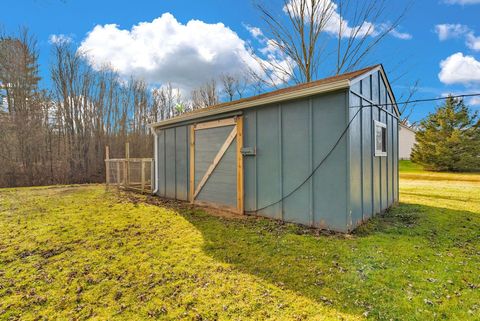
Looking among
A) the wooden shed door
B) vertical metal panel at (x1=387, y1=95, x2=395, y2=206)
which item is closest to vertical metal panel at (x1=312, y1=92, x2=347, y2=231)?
the wooden shed door

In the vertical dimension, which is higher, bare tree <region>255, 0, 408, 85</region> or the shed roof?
bare tree <region>255, 0, 408, 85</region>

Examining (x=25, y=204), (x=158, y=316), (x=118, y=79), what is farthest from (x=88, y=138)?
(x=158, y=316)

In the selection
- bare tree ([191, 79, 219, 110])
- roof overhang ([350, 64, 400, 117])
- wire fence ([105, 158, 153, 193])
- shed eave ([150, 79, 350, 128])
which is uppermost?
bare tree ([191, 79, 219, 110])

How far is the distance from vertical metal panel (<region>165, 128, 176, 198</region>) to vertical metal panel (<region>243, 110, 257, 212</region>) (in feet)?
10.3

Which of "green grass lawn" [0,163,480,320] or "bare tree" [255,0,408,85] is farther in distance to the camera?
"bare tree" [255,0,408,85]

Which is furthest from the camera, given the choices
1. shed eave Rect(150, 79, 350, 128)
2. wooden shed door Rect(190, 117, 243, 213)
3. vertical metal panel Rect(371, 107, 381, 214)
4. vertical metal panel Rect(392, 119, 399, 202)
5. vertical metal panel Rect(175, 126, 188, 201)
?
vertical metal panel Rect(175, 126, 188, 201)

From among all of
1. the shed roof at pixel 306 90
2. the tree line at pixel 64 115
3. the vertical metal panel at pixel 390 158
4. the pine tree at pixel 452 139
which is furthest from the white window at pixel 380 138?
the pine tree at pixel 452 139

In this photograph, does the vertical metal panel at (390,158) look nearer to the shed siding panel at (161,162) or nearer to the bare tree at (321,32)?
the bare tree at (321,32)

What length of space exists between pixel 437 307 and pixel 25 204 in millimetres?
9472

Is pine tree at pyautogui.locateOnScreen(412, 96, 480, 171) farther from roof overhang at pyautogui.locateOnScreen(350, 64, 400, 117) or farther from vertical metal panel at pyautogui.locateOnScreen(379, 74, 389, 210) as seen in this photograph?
vertical metal panel at pyautogui.locateOnScreen(379, 74, 389, 210)

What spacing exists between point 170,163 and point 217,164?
7.99 feet

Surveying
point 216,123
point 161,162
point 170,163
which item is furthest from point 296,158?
point 161,162

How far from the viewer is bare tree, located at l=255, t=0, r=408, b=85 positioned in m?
11.2

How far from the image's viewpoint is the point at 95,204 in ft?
22.1
